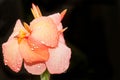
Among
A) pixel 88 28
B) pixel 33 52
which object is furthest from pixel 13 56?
pixel 88 28

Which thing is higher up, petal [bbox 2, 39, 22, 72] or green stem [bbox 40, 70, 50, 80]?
petal [bbox 2, 39, 22, 72]

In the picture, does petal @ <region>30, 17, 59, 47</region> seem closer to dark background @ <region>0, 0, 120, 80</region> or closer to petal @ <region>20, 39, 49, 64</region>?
petal @ <region>20, 39, 49, 64</region>

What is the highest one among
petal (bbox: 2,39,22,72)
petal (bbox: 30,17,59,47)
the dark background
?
petal (bbox: 30,17,59,47)

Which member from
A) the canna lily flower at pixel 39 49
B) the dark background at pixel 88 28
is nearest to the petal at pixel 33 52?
the canna lily flower at pixel 39 49

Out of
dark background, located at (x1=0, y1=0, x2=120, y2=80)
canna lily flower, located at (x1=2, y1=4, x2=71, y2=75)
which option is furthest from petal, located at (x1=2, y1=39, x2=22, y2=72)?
dark background, located at (x1=0, y1=0, x2=120, y2=80)

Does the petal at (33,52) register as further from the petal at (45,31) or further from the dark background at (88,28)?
the dark background at (88,28)

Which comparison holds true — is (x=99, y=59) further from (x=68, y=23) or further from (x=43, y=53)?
(x=43, y=53)
